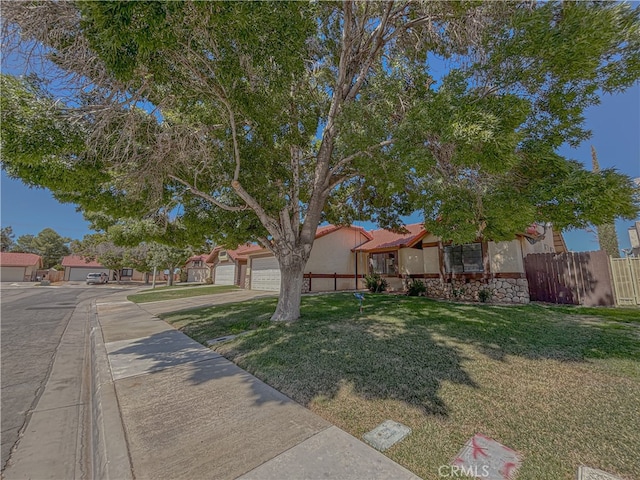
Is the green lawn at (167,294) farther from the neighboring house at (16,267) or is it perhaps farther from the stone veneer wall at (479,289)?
the neighboring house at (16,267)

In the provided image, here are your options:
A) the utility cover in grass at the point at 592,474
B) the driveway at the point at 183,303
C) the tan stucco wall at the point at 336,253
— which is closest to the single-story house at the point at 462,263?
the tan stucco wall at the point at 336,253

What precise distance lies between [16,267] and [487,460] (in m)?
69.9

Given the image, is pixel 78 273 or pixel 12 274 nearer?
pixel 12 274

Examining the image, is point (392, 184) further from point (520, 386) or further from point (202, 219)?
point (202, 219)

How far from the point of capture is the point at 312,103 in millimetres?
8375

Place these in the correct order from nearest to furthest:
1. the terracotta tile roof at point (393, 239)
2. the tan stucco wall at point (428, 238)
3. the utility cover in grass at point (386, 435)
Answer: the utility cover in grass at point (386, 435) → the tan stucco wall at point (428, 238) → the terracotta tile roof at point (393, 239)

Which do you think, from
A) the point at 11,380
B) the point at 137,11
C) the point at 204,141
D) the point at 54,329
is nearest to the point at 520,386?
the point at 137,11

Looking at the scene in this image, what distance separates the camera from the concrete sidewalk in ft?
8.66

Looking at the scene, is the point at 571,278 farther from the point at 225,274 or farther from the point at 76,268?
the point at 76,268

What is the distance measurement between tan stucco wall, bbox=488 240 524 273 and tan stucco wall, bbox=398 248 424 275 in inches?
147

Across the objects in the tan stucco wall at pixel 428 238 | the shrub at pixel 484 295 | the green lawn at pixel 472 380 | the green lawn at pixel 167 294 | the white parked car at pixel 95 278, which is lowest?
the green lawn at pixel 472 380

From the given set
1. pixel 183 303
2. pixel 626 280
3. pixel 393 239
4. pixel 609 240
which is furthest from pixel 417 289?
pixel 609 240

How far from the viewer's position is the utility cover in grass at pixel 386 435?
2914 mm

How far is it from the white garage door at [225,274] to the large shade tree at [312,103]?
21.1 m
